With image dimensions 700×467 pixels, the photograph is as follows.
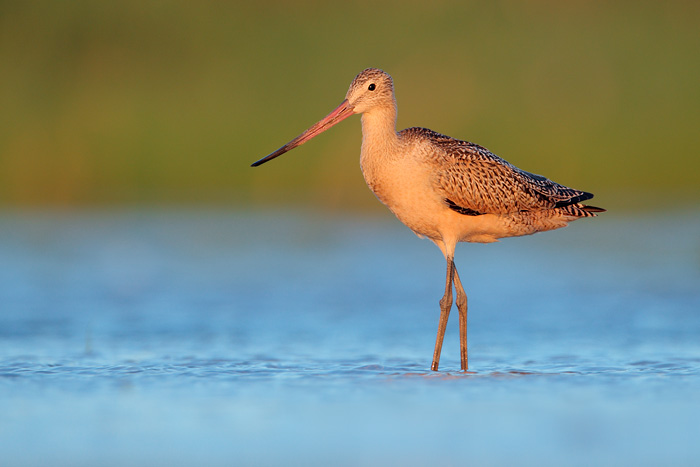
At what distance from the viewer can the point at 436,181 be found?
716 centimetres

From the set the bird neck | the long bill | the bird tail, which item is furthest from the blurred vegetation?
the bird neck

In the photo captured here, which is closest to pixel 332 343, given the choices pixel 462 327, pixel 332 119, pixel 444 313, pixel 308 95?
pixel 444 313

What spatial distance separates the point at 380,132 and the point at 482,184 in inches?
29.2

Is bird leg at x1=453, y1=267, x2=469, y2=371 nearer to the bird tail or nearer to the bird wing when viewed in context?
the bird wing

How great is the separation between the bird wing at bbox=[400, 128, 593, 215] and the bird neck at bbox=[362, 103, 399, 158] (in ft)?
0.81

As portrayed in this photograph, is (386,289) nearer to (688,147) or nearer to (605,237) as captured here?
(605,237)

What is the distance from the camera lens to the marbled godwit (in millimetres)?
7125

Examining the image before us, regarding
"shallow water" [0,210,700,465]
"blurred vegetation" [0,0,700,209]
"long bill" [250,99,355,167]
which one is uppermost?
"blurred vegetation" [0,0,700,209]

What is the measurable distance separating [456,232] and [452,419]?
6.50ft

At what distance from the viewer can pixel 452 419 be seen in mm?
5633

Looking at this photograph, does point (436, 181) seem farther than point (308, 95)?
No

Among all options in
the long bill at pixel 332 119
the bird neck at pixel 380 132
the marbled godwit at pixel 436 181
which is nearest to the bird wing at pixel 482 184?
the marbled godwit at pixel 436 181

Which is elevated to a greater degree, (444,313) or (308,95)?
(308,95)

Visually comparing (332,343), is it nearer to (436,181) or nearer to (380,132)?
(436,181)
